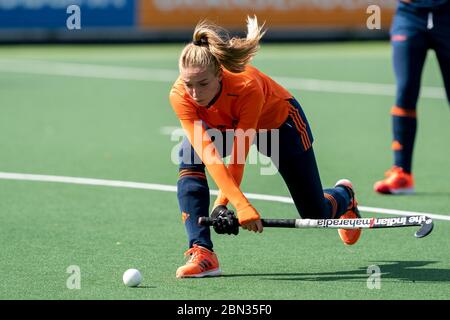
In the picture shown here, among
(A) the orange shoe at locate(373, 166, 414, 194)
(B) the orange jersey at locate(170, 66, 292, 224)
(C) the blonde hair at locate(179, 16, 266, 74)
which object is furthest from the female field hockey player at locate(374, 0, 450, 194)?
(C) the blonde hair at locate(179, 16, 266, 74)

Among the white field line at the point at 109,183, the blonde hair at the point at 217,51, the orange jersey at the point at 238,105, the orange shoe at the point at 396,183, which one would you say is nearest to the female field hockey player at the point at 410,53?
the orange shoe at the point at 396,183

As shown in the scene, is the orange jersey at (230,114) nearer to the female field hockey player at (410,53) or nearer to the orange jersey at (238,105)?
the orange jersey at (238,105)

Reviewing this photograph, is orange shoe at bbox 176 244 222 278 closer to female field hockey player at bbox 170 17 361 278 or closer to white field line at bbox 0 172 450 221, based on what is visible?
female field hockey player at bbox 170 17 361 278

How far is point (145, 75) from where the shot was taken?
17.9 meters

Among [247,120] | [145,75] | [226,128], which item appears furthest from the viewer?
[145,75]

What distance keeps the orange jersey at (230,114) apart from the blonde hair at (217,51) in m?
0.11

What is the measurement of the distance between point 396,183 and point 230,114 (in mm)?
3118

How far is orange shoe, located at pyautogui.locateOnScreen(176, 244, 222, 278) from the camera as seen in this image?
22.0ft

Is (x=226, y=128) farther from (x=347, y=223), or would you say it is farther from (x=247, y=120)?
(x=347, y=223)

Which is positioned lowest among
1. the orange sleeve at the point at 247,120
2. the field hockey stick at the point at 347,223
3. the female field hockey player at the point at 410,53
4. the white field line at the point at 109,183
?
the field hockey stick at the point at 347,223

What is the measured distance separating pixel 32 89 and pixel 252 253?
9.49m

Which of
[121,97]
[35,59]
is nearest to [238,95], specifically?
[121,97]

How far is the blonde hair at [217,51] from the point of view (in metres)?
6.48

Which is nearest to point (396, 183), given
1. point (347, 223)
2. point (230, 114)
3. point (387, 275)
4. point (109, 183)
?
point (109, 183)
